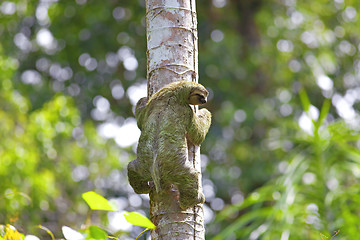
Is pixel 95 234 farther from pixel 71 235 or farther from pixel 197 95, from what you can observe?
pixel 197 95

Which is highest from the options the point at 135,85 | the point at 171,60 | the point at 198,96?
the point at 135,85

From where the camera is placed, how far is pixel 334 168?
9.29 ft

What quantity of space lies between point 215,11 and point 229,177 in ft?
8.39

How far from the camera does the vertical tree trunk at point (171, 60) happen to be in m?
1.53

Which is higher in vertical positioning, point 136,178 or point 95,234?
point 136,178

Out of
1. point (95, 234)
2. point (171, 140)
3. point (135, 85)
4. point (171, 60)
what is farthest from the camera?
point (135, 85)

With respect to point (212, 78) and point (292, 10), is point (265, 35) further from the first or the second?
point (212, 78)

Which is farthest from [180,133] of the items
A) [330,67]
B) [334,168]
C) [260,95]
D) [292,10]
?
[292,10]

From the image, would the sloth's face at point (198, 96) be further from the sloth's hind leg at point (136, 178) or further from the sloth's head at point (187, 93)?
the sloth's hind leg at point (136, 178)

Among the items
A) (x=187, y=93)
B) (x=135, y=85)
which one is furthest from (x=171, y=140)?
(x=135, y=85)

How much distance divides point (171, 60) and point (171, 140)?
28cm

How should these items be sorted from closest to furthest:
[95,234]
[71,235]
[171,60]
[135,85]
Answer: [95,234]
[71,235]
[171,60]
[135,85]

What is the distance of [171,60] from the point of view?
5.45ft

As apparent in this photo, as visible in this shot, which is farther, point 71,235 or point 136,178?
point 136,178
